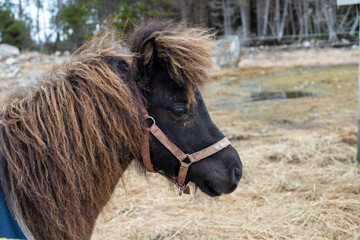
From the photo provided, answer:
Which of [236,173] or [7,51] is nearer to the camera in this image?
[236,173]

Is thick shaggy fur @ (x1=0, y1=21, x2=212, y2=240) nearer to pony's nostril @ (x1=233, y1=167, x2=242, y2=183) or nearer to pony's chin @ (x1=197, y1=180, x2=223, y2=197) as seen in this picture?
pony's chin @ (x1=197, y1=180, x2=223, y2=197)

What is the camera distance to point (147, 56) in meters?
1.93

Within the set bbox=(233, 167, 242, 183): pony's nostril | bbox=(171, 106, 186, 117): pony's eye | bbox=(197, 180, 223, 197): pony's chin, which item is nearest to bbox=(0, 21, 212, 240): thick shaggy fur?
bbox=(171, 106, 186, 117): pony's eye

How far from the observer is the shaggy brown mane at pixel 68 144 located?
1.71 metres

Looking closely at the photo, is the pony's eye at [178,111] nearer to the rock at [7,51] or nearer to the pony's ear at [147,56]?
the pony's ear at [147,56]

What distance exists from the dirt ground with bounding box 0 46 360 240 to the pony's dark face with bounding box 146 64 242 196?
1.34 feet

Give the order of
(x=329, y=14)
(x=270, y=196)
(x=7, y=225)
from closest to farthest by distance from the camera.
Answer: (x=7, y=225) < (x=270, y=196) < (x=329, y=14)

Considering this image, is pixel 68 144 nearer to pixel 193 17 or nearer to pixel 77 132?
pixel 77 132

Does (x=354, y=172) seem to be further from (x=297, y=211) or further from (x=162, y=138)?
(x=162, y=138)

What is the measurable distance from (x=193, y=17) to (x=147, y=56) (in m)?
32.1

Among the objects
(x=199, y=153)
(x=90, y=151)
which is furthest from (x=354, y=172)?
(x=90, y=151)

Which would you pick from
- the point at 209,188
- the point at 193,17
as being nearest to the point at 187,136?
the point at 209,188

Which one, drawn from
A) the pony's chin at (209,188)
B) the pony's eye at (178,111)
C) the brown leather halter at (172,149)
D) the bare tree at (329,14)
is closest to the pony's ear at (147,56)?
the brown leather halter at (172,149)

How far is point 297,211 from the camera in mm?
3393
